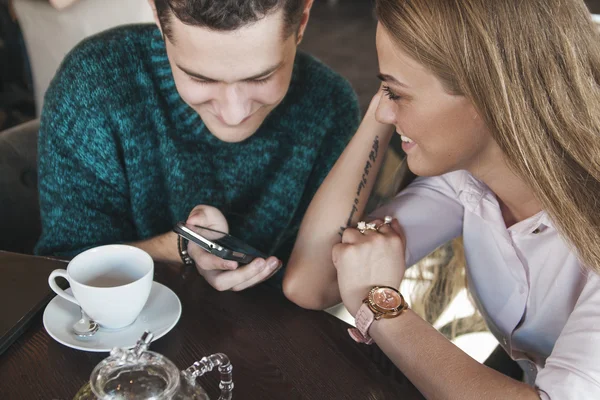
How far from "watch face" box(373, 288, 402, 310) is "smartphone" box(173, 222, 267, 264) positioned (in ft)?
0.70

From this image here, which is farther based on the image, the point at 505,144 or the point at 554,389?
the point at 505,144

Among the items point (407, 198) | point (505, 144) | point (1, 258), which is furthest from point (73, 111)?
point (505, 144)

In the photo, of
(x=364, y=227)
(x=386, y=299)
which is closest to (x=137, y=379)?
(x=386, y=299)

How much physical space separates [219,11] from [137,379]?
666mm

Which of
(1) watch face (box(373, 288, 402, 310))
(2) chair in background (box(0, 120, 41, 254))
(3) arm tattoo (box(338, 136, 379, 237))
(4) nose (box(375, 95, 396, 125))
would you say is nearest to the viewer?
(1) watch face (box(373, 288, 402, 310))

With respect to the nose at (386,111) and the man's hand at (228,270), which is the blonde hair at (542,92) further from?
the man's hand at (228,270)

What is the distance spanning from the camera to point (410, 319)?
0.94 metres

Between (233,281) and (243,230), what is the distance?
1.56 ft

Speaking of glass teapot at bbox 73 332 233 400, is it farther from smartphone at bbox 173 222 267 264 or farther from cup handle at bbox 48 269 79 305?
smartphone at bbox 173 222 267 264

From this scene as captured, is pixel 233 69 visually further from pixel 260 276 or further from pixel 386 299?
pixel 386 299

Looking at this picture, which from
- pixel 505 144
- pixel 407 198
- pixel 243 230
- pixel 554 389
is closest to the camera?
pixel 554 389

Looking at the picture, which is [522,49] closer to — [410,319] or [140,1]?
[410,319]

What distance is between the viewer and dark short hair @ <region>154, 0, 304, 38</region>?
1060 mm

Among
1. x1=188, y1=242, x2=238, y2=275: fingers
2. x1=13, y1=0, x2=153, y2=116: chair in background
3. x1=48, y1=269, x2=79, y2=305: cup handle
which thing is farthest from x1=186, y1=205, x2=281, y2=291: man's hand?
x1=13, y1=0, x2=153, y2=116: chair in background
